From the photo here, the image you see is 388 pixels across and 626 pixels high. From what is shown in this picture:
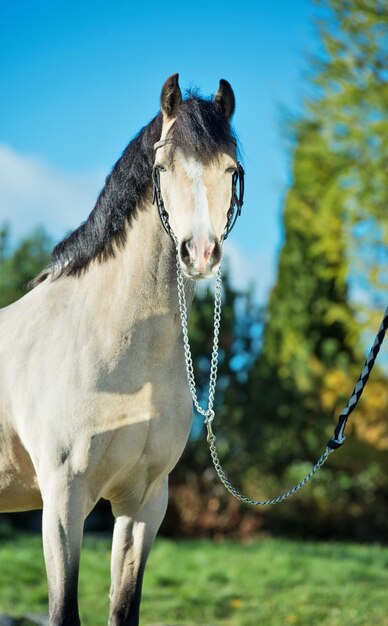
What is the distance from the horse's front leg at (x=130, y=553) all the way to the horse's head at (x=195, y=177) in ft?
3.63

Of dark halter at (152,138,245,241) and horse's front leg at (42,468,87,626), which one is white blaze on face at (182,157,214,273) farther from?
horse's front leg at (42,468,87,626)

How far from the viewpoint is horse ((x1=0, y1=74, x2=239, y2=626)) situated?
2.78 metres

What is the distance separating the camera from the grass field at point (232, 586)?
6.54 m

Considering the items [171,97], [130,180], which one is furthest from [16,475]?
[171,97]

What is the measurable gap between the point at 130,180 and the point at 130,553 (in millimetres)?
1529

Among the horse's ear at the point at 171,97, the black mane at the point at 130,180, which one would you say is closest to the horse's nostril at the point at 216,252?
the black mane at the point at 130,180

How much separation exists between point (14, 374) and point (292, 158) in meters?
10.6

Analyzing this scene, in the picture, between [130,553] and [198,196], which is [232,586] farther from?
[198,196]

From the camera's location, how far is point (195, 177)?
8.76 ft

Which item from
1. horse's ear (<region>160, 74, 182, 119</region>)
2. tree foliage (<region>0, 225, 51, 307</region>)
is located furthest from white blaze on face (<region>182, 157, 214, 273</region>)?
tree foliage (<region>0, 225, 51, 307</region>)

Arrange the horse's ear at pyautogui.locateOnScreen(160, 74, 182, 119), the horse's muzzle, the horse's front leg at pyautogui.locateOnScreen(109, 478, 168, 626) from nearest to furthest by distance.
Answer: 1. the horse's muzzle
2. the horse's ear at pyautogui.locateOnScreen(160, 74, 182, 119)
3. the horse's front leg at pyautogui.locateOnScreen(109, 478, 168, 626)

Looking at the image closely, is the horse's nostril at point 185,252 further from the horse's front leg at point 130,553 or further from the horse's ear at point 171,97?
the horse's front leg at point 130,553

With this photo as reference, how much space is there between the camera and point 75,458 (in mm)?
2873

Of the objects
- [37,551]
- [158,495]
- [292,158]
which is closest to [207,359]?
[37,551]
